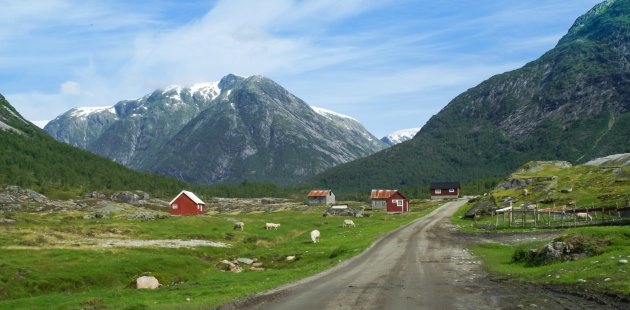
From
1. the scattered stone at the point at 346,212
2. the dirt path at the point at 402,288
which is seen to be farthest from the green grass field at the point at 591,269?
the scattered stone at the point at 346,212

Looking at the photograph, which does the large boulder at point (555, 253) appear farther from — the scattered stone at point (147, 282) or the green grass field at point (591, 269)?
the scattered stone at point (147, 282)

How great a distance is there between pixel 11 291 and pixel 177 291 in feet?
Result: 51.5

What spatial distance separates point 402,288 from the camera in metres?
30.5

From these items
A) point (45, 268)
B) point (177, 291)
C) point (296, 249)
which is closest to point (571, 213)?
point (296, 249)

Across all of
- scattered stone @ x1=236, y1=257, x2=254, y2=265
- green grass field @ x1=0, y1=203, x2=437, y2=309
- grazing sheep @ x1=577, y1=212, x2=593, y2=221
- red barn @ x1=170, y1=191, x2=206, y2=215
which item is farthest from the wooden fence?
red barn @ x1=170, y1=191, x2=206, y2=215

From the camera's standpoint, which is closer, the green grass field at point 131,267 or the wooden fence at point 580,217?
the green grass field at point 131,267

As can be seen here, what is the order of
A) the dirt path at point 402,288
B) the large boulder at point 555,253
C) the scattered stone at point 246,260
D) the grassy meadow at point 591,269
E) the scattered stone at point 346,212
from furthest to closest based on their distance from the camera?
the scattered stone at point 346,212 < the scattered stone at point 246,260 < the large boulder at point 555,253 < the grassy meadow at point 591,269 < the dirt path at point 402,288

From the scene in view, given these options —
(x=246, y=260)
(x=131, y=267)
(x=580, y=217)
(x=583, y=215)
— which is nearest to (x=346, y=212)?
(x=580, y=217)

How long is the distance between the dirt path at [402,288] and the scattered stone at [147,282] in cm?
1162

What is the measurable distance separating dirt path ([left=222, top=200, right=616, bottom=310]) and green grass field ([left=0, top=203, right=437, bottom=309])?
2790 millimetres

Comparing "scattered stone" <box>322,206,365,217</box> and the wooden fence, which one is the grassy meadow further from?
"scattered stone" <box>322,206,365,217</box>

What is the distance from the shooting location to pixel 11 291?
133 feet

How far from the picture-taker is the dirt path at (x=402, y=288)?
25.6 m

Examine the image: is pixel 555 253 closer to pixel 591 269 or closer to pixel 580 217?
pixel 591 269
